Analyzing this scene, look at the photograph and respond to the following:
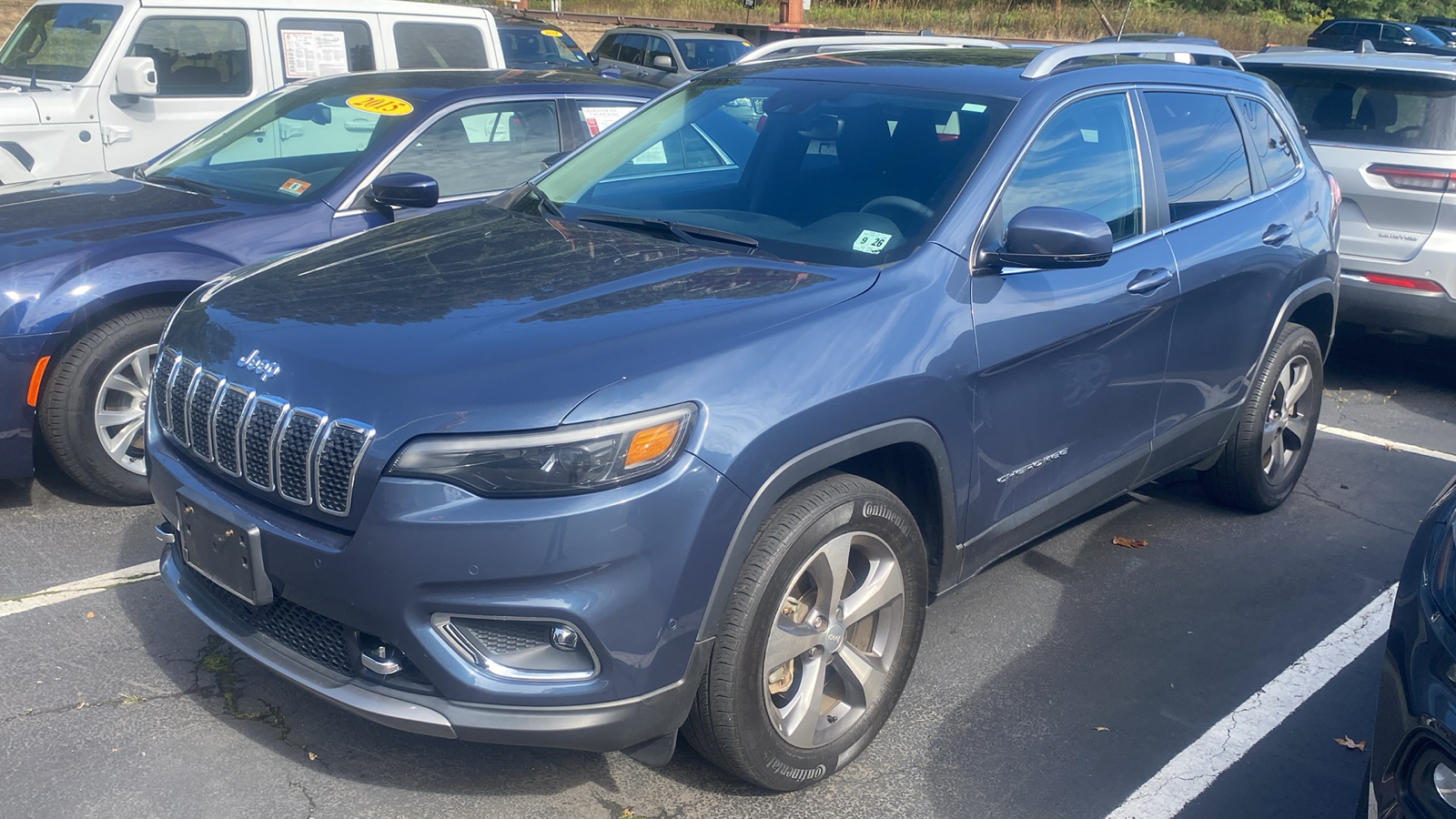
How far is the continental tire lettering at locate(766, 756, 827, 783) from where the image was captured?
9.55ft

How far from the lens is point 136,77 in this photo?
7.11 meters

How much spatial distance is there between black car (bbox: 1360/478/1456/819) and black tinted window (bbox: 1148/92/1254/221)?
1907 millimetres

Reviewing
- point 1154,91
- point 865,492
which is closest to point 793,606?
point 865,492

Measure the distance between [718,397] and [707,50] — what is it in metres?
17.7

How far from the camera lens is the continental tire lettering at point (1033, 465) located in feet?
11.2

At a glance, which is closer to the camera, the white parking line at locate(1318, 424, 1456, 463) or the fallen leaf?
the fallen leaf

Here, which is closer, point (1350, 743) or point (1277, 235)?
point (1350, 743)

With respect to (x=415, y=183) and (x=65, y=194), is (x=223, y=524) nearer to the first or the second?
(x=415, y=183)

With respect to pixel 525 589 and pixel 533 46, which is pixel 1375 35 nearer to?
pixel 533 46

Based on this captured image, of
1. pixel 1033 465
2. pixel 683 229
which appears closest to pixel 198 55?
pixel 683 229

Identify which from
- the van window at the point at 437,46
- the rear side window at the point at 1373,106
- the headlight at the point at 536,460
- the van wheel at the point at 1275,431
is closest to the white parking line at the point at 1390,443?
the van wheel at the point at 1275,431

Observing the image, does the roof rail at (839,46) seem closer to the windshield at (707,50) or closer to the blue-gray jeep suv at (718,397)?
the blue-gray jeep suv at (718,397)

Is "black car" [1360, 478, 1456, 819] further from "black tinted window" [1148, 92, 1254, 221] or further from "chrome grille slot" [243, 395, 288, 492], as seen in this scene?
"chrome grille slot" [243, 395, 288, 492]

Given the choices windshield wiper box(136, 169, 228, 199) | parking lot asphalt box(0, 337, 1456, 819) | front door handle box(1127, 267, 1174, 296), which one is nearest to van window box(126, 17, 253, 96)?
windshield wiper box(136, 169, 228, 199)
